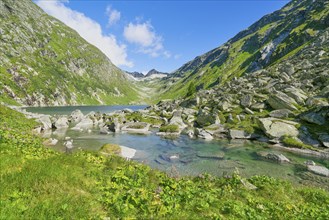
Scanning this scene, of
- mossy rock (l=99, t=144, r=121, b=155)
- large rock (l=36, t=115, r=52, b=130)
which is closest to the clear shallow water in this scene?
mossy rock (l=99, t=144, r=121, b=155)

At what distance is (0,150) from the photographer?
11602mm

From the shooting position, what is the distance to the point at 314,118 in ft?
143

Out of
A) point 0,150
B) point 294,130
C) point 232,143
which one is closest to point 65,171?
point 0,150

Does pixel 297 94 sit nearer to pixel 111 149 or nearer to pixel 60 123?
pixel 111 149

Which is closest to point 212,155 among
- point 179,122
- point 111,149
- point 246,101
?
point 111,149

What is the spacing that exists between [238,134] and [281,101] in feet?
43.1

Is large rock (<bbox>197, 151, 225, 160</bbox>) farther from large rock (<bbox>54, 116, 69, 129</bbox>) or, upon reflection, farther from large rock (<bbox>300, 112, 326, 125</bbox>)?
large rock (<bbox>54, 116, 69, 129</bbox>)

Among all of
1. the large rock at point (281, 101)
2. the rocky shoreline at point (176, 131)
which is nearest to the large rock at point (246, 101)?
the large rock at point (281, 101)

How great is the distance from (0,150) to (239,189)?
532 inches

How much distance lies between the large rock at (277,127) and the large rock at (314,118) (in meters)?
2.28

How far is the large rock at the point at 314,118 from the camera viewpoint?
42.8m

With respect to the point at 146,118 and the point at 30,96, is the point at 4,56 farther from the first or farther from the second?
the point at 146,118

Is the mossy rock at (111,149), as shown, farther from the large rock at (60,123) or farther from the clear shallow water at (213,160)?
the large rock at (60,123)

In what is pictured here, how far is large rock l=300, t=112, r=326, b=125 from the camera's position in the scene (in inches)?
1686
